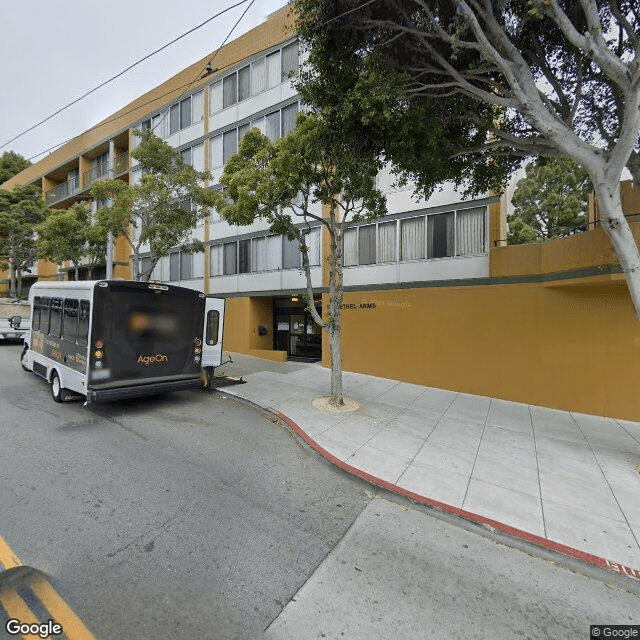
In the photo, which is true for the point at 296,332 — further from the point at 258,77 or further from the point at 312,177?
the point at 258,77

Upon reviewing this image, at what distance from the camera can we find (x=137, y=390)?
694 centimetres

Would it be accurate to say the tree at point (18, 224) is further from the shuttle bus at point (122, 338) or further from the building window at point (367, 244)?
the building window at point (367, 244)

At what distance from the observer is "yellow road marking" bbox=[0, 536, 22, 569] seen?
2.90 meters

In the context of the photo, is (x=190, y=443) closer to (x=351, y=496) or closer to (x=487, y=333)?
(x=351, y=496)

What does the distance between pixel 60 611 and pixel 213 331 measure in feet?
21.7

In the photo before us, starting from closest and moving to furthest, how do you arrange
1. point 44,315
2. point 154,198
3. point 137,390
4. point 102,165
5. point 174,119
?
point 137,390 < point 44,315 < point 154,198 < point 174,119 < point 102,165

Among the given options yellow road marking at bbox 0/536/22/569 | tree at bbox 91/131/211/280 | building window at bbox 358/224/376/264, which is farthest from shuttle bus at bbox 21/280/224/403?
building window at bbox 358/224/376/264

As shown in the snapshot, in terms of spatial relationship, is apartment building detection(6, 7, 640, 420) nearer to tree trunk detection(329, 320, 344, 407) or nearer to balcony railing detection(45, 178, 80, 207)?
tree trunk detection(329, 320, 344, 407)

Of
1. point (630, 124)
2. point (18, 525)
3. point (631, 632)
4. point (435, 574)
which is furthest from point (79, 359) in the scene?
point (630, 124)

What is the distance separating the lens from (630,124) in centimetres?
470

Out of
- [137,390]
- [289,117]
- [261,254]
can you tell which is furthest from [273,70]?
[137,390]

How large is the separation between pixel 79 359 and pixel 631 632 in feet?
28.3

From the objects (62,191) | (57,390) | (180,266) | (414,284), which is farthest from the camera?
(62,191)

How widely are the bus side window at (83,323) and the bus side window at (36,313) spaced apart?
3.21m
